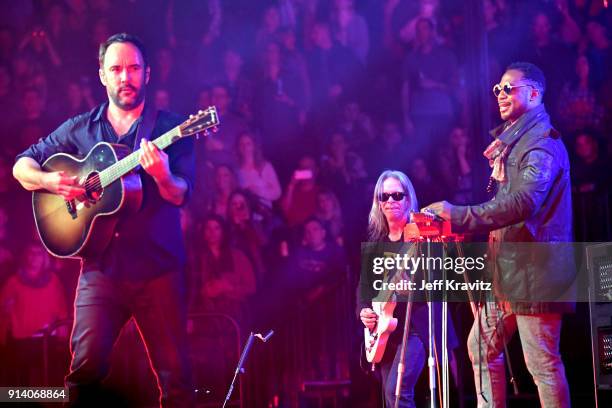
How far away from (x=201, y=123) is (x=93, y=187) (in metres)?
0.81

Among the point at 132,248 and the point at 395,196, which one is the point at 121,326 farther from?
the point at 395,196

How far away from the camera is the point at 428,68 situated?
7555 millimetres

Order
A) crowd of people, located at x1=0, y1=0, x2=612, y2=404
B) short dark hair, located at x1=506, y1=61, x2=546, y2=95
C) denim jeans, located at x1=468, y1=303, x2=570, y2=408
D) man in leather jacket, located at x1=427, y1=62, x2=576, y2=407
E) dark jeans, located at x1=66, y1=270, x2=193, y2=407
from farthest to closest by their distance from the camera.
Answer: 1. crowd of people, located at x1=0, y1=0, x2=612, y2=404
2. dark jeans, located at x1=66, y1=270, x2=193, y2=407
3. short dark hair, located at x1=506, y1=61, x2=546, y2=95
4. man in leather jacket, located at x1=427, y1=62, x2=576, y2=407
5. denim jeans, located at x1=468, y1=303, x2=570, y2=408

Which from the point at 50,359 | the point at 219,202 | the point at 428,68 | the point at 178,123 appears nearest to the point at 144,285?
the point at 178,123

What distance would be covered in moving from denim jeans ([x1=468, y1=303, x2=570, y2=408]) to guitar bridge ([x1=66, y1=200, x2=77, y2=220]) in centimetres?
244

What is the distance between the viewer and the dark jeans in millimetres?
4926

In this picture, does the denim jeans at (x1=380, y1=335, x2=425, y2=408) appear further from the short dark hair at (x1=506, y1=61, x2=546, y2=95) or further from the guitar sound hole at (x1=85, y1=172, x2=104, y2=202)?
the guitar sound hole at (x1=85, y1=172, x2=104, y2=202)

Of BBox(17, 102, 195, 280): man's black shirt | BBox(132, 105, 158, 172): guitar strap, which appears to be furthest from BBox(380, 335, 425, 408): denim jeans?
BBox(132, 105, 158, 172): guitar strap

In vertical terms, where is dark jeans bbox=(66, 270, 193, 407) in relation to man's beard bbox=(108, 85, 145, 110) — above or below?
below

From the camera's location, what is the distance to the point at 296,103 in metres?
7.51

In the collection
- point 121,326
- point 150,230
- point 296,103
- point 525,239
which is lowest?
point 121,326

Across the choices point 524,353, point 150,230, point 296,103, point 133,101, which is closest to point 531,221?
point 524,353

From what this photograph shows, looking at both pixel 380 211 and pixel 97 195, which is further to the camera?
pixel 380 211

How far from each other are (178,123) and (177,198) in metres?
0.48
